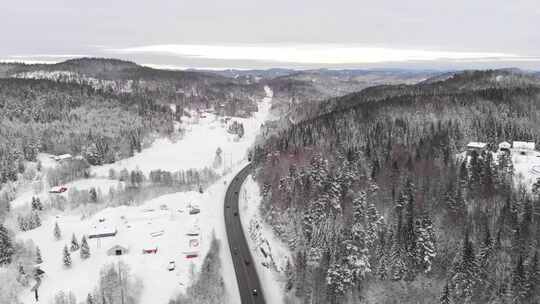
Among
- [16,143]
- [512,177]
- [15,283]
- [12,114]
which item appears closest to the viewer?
[15,283]

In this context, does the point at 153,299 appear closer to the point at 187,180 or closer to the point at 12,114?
the point at 187,180

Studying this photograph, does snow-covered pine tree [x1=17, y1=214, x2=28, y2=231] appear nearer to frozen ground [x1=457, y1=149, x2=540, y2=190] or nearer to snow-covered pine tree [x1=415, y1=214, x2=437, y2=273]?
snow-covered pine tree [x1=415, y1=214, x2=437, y2=273]

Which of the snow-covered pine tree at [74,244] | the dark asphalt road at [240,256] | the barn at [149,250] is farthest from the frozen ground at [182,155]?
the barn at [149,250]

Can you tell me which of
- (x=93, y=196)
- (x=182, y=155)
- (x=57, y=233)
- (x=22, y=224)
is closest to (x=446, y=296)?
(x=57, y=233)

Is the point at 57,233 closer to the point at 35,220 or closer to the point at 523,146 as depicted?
the point at 35,220

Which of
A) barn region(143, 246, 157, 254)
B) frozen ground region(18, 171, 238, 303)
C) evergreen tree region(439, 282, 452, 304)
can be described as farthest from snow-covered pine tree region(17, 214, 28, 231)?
evergreen tree region(439, 282, 452, 304)

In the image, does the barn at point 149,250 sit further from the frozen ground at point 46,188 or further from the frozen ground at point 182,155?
the frozen ground at point 182,155

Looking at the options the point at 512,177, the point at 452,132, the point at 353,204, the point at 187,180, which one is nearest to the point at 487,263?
the point at 353,204
